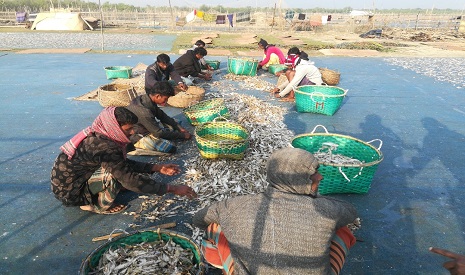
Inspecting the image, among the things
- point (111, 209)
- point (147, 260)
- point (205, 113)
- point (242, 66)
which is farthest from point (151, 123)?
point (242, 66)

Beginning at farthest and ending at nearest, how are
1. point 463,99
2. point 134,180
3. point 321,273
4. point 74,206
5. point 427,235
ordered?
point 463,99 < point 74,206 < point 427,235 < point 134,180 < point 321,273

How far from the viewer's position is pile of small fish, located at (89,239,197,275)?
89.4 inches

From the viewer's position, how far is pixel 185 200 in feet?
11.5

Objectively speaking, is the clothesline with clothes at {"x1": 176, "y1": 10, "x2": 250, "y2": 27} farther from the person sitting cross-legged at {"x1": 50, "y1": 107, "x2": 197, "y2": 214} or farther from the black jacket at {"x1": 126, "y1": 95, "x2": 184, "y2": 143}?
the person sitting cross-legged at {"x1": 50, "y1": 107, "x2": 197, "y2": 214}

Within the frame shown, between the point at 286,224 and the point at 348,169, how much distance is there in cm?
199

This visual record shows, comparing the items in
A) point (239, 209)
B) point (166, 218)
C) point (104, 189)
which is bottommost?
point (166, 218)

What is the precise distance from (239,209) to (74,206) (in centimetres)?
230

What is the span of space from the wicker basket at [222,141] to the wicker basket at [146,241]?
1.73m

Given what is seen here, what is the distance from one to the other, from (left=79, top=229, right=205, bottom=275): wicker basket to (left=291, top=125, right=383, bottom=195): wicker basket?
176 centimetres

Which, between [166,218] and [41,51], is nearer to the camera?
[166,218]

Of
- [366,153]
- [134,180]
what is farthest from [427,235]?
[134,180]

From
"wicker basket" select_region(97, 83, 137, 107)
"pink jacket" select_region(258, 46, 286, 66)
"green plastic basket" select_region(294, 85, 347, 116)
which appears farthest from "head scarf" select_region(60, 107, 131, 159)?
→ "pink jacket" select_region(258, 46, 286, 66)

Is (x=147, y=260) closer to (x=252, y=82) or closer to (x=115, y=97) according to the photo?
(x=115, y=97)

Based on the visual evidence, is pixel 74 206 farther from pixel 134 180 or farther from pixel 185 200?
pixel 185 200
